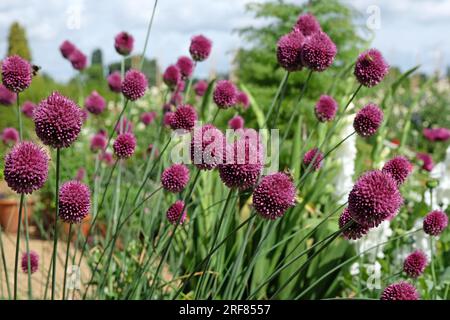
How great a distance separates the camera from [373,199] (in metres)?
0.98

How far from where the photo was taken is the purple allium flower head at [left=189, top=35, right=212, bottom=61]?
1.87 meters

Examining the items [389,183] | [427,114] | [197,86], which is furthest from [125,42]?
[427,114]

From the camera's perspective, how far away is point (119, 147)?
1500 mm

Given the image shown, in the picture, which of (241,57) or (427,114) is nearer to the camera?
(241,57)

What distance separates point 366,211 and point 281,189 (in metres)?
0.17

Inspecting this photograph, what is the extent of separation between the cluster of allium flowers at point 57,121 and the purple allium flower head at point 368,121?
0.73 metres

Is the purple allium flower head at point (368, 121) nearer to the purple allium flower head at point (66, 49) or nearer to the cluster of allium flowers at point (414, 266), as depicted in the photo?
the cluster of allium flowers at point (414, 266)

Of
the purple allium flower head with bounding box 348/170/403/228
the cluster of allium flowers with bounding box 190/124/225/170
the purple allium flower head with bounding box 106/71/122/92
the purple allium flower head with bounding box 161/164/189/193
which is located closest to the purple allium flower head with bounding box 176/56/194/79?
the purple allium flower head with bounding box 106/71/122/92

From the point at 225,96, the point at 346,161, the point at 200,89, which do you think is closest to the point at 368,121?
the point at 225,96

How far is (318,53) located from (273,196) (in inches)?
20.6

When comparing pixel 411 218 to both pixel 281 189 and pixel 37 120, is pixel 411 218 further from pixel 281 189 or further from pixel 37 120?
pixel 37 120

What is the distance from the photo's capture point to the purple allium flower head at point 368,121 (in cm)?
139

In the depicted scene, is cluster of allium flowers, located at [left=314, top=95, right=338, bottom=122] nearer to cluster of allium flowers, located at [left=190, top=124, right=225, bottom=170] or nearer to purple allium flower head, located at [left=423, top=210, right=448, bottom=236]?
purple allium flower head, located at [left=423, top=210, right=448, bottom=236]

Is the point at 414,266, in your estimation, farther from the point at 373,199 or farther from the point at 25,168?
the point at 25,168
